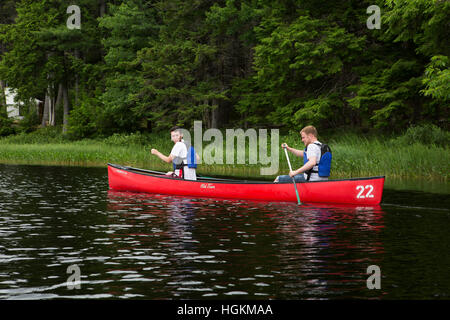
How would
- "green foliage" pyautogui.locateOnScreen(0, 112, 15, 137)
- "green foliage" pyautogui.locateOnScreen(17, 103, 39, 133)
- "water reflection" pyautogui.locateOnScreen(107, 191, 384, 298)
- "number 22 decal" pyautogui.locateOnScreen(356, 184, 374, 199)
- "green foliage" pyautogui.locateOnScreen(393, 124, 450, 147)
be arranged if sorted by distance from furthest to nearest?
"green foliage" pyautogui.locateOnScreen(17, 103, 39, 133), "green foliage" pyautogui.locateOnScreen(0, 112, 15, 137), "green foliage" pyautogui.locateOnScreen(393, 124, 450, 147), "number 22 decal" pyautogui.locateOnScreen(356, 184, 374, 199), "water reflection" pyautogui.locateOnScreen(107, 191, 384, 298)

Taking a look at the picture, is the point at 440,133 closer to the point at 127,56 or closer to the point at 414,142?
the point at 414,142

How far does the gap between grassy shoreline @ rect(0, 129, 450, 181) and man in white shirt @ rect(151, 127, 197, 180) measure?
6.08 m

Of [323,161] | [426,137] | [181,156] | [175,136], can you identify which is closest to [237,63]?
[426,137]

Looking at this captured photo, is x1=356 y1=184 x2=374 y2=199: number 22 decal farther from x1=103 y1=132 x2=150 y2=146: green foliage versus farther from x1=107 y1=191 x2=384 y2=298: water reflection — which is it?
x1=103 y1=132 x2=150 y2=146: green foliage

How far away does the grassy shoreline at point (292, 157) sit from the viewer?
840 inches

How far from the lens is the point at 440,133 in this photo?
24172mm

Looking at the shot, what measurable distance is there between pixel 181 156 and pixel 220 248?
25.2ft

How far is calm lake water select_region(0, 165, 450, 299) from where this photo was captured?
708cm

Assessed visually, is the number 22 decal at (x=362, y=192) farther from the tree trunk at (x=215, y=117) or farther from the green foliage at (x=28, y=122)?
the green foliage at (x=28, y=122)

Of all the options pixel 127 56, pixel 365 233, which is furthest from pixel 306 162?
pixel 127 56

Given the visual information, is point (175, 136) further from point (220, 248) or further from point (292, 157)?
point (292, 157)

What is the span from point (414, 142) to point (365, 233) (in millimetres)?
14451

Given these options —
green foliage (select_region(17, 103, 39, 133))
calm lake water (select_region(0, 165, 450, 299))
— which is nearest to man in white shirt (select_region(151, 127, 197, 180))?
calm lake water (select_region(0, 165, 450, 299))

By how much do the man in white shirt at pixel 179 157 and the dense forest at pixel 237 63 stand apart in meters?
8.56
